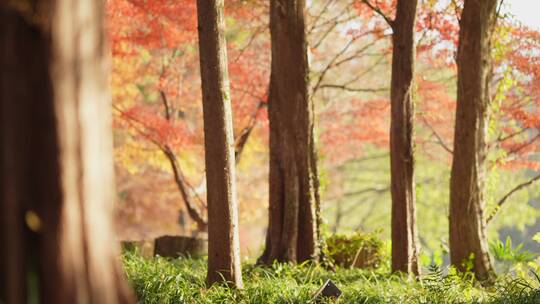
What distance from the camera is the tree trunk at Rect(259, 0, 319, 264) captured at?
9727 millimetres

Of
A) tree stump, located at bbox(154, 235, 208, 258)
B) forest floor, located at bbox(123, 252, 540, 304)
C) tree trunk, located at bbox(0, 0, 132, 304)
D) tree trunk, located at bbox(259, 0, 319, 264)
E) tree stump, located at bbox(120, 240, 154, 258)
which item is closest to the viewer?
tree trunk, located at bbox(0, 0, 132, 304)

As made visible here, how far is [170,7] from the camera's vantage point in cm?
1262

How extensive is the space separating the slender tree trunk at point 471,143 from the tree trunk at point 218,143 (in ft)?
12.8

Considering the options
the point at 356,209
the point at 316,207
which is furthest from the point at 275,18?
the point at 356,209

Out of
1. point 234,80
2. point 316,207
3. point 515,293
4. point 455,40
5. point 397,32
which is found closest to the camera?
point 515,293

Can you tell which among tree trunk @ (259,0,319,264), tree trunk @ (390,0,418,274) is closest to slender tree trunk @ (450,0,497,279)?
tree trunk @ (390,0,418,274)

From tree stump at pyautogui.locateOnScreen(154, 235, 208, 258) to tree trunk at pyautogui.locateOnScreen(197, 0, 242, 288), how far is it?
4.18 m

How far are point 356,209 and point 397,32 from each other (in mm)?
18164

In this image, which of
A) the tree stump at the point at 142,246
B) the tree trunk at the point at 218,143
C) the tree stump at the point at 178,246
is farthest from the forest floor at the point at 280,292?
the tree stump at the point at 178,246

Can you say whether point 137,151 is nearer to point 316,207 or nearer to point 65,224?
point 316,207

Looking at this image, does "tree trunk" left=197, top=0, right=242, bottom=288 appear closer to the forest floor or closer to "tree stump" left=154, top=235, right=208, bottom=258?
the forest floor

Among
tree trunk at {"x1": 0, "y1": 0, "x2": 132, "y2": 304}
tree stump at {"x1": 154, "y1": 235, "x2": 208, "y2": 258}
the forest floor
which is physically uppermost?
tree trunk at {"x1": 0, "y1": 0, "x2": 132, "y2": 304}

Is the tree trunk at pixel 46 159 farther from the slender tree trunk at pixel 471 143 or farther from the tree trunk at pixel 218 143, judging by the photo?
the slender tree trunk at pixel 471 143

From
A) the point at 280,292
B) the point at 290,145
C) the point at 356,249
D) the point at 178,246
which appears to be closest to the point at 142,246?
the point at 178,246
